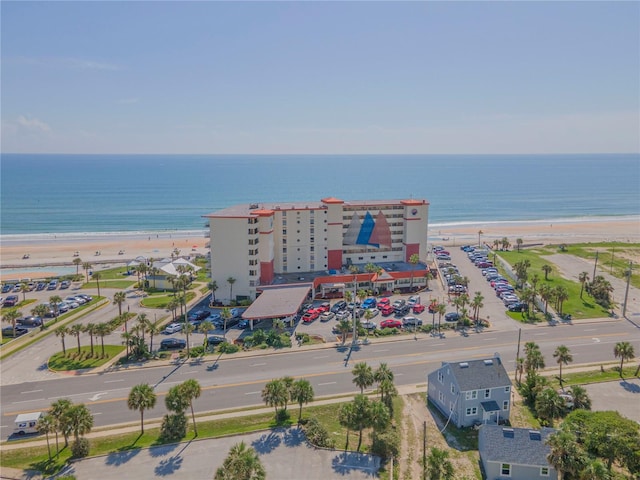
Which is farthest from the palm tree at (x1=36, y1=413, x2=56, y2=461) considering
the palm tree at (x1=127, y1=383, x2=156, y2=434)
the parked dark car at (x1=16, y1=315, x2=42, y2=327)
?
the parked dark car at (x1=16, y1=315, x2=42, y2=327)

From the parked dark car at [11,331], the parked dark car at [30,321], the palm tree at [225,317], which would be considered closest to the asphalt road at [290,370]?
the palm tree at [225,317]

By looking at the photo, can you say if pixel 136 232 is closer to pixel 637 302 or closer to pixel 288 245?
pixel 288 245

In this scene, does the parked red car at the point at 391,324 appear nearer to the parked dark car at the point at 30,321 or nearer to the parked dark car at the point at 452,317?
the parked dark car at the point at 452,317

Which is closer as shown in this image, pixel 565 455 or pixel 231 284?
pixel 565 455

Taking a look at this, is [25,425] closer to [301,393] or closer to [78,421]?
[78,421]

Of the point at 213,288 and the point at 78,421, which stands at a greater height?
the point at 213,288

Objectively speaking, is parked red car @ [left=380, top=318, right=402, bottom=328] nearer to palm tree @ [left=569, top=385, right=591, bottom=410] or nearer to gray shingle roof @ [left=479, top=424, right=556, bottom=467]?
palm tree @ [left=569, top=385, right=591, bottom=410]

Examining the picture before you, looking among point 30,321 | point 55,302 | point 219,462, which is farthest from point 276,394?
point 30,321
